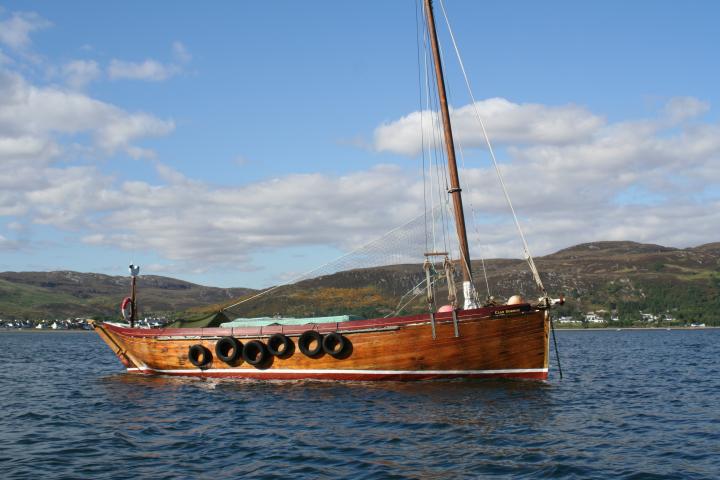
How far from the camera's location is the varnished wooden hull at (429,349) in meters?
22.9

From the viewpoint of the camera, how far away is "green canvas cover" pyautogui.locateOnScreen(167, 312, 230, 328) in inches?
1156

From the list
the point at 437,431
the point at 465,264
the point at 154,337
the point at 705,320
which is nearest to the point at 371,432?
the point at 437,431

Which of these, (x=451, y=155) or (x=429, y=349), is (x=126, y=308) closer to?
(x=429, y=349)

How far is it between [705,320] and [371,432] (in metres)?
164

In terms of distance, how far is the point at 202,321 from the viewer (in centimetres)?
2955

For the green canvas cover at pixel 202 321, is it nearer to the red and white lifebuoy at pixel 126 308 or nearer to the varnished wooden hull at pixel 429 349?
the varnished wooden hull at pixel 429 349

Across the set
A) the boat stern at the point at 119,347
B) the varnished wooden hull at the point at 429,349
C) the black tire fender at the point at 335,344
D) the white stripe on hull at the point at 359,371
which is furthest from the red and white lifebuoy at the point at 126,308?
the black tire fender at the point at 335,344

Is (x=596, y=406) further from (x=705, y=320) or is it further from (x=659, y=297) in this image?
(x=659, y=297)

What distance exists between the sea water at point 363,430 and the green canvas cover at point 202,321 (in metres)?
3.48

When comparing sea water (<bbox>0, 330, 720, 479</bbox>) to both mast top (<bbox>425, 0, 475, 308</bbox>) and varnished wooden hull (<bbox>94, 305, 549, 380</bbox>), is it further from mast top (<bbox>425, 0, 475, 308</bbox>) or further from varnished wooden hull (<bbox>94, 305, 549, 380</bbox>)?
mast top (<bbox>425, 0, 475, 308</bbox>)

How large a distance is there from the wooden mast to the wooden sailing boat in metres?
0.04

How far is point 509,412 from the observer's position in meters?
17.8

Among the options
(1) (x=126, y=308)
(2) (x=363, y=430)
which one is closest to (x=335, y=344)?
(2) (x=363, y=430)

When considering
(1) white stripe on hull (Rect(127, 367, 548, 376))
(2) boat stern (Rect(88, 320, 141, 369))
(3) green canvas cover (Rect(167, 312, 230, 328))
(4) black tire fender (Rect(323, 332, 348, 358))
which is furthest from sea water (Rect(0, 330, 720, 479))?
(2) boat stern (Rect(88, 320, 141, 369))
